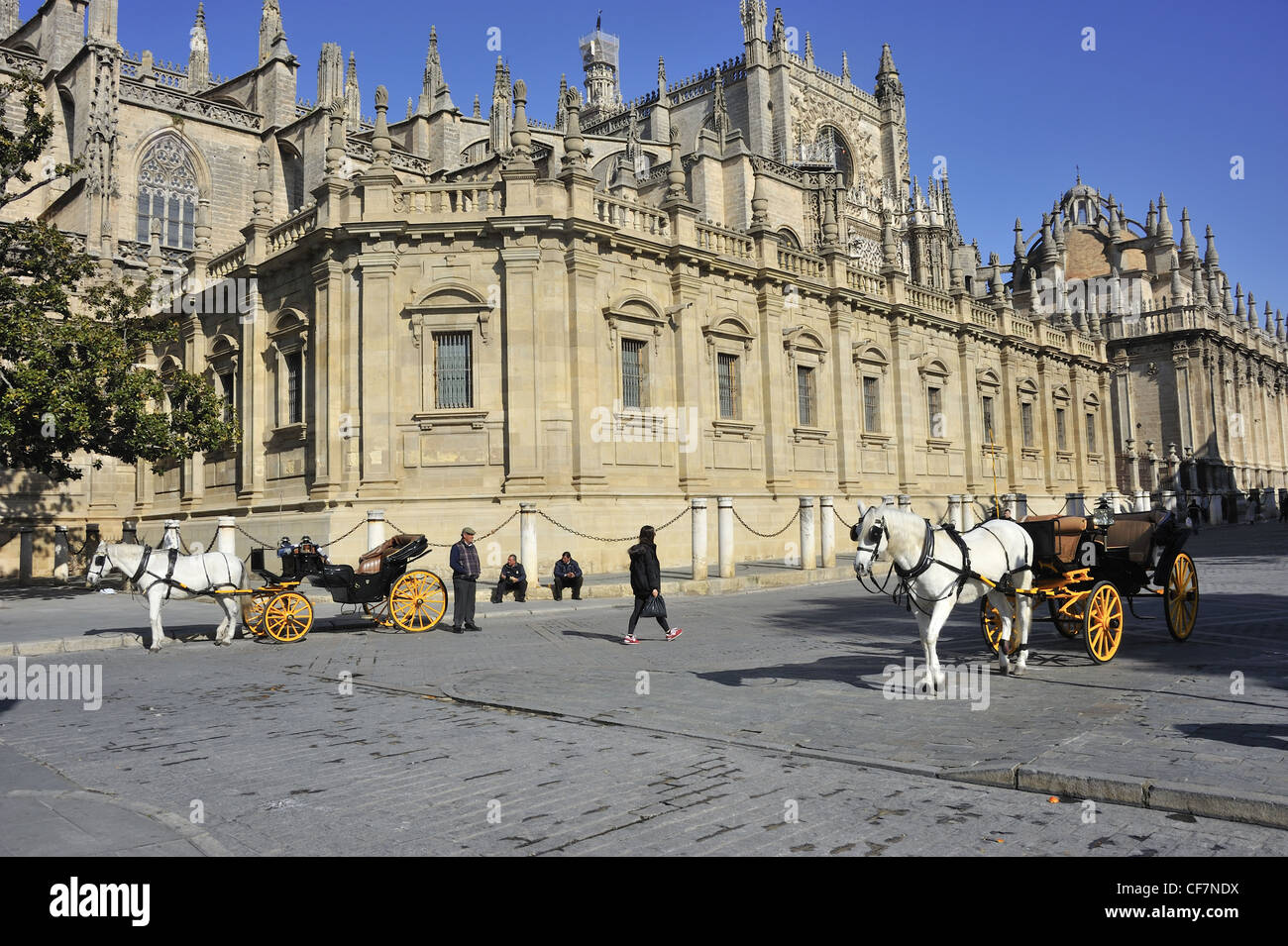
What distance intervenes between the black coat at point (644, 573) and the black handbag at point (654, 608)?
183 mm

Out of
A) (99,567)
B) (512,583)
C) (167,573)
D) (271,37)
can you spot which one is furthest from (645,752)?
(271,37)

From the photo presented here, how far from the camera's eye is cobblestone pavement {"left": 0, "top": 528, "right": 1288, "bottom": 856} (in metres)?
4.30

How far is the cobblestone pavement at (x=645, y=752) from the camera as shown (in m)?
4.30

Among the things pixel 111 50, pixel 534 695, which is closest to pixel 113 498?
pixel 111 50

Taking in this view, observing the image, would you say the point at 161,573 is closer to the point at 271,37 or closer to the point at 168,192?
the point at 168,192

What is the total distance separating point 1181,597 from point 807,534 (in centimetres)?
1151

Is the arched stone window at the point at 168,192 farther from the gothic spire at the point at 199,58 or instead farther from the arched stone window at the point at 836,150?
the arched stone window at the point at 836,150

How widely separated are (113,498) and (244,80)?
20.9 meters

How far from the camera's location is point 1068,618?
9688 millimetres

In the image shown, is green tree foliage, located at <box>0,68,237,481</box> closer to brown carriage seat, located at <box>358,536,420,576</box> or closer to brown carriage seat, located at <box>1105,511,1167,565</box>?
brown carriage seat, located at <box>358,536,420,576</box>

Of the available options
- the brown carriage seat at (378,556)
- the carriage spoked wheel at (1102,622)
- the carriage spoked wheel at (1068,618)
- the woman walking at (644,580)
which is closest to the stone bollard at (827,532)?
the woman walking at (644,580)

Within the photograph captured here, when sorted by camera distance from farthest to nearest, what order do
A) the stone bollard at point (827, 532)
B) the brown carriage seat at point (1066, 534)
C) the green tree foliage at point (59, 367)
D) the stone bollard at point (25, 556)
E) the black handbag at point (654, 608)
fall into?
the stone bollard at point (25, 556)
the stone bollard at point (827, 532)
the green tree foliage at point (59, 367)
the black handbag at point (654, 608)
the brown carriage seat at point (1066, 534)

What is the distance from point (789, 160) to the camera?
56125 mm
